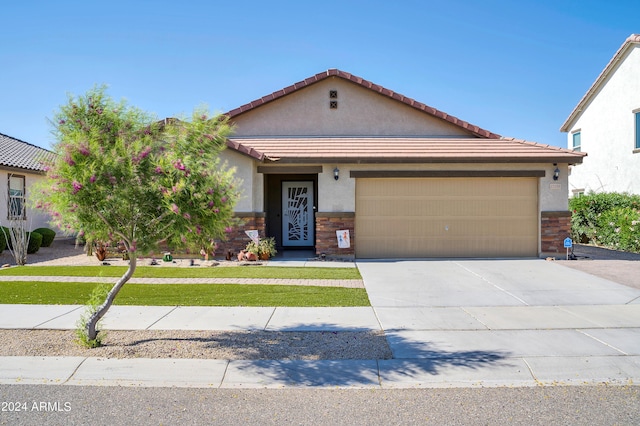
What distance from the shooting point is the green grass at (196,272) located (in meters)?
12.2

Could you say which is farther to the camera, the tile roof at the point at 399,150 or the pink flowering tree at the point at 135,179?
the tile roof at the point at 399,150

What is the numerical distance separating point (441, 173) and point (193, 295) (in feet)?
28.5

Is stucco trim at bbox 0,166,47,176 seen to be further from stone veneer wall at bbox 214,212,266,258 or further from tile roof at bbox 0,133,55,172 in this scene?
stone veneer wall at bbox 214,212,266,258

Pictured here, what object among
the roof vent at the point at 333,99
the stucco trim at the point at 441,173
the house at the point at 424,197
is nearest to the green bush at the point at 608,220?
the house at the point at 424,197

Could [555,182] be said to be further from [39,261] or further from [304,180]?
[39,261]

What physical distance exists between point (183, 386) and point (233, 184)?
2467 mm

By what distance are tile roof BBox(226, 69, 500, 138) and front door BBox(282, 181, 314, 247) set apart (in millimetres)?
2958

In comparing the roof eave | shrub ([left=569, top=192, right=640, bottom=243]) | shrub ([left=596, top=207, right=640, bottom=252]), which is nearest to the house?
the roof eave

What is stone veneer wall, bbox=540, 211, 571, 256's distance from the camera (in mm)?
15594

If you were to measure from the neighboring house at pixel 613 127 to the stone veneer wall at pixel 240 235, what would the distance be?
15.7m

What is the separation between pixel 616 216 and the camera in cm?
1838

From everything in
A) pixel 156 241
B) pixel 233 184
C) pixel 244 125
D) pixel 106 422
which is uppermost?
pixel 244 125

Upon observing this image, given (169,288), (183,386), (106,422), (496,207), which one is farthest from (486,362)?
(496,207)

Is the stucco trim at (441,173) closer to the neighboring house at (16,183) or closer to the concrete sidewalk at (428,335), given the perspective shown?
the concrete sidewalk at (428,335)
